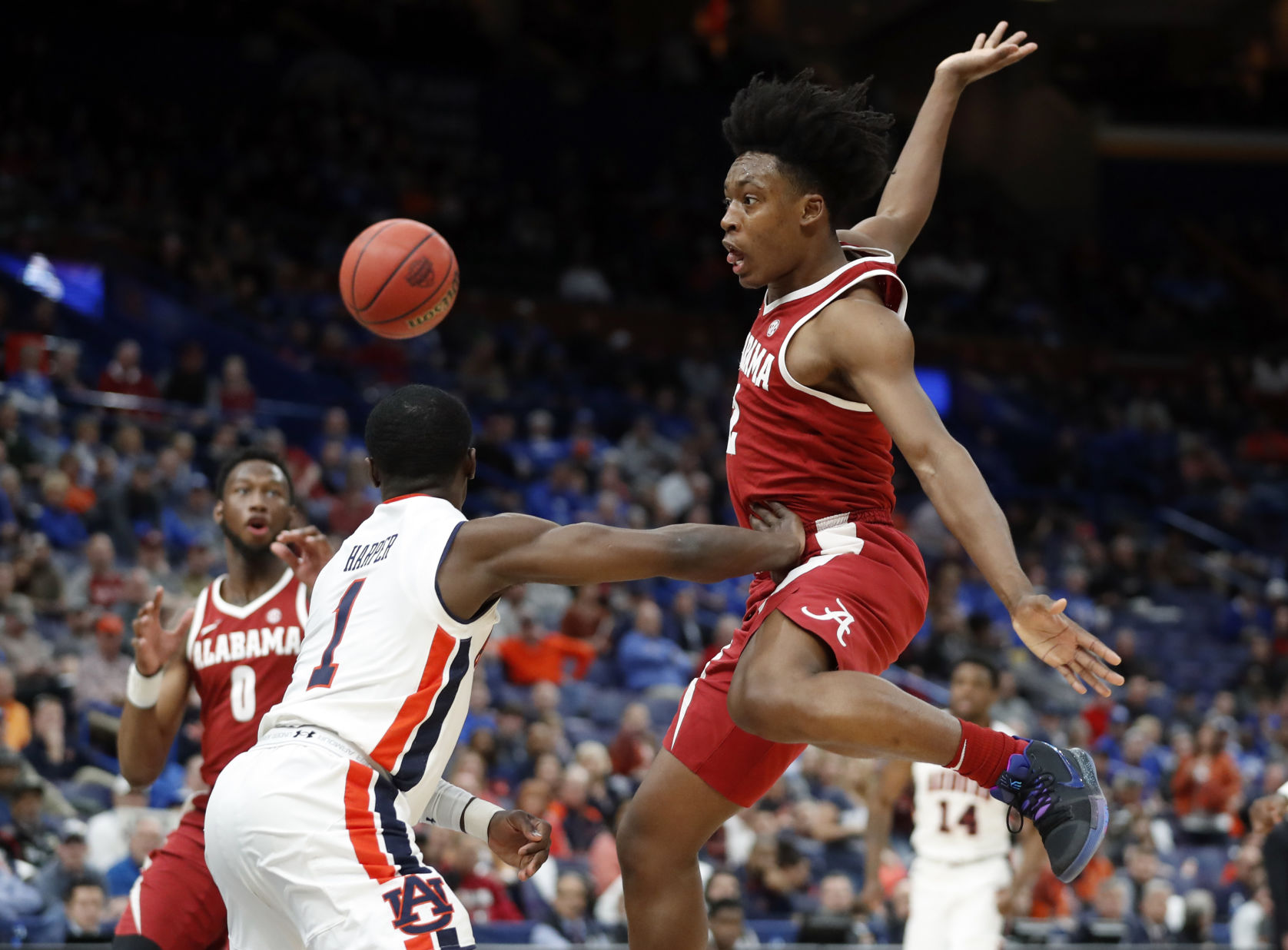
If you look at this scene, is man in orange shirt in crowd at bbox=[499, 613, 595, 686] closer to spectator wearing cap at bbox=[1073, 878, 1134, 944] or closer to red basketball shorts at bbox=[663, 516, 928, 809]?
spectator wearing cap at bbox=[1073, 878, 1134, 944]

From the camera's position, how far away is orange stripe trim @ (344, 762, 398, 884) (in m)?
3.78

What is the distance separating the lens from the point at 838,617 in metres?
4.25

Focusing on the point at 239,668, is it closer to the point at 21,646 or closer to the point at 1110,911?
the point at 21,646

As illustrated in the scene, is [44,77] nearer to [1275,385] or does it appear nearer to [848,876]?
[848,876]

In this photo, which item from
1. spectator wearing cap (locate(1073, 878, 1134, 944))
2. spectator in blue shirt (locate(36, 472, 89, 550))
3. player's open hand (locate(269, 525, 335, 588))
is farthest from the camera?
spectator in blue shirt (locate(36, 472, 89, 550))

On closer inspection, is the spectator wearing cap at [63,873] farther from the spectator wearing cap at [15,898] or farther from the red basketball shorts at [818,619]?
the red basketball shorts at [818,619]

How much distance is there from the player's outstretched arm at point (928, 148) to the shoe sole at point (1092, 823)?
1.93m

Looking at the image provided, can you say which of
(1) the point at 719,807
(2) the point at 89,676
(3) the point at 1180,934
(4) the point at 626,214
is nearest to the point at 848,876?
(3) the point at 1180,934

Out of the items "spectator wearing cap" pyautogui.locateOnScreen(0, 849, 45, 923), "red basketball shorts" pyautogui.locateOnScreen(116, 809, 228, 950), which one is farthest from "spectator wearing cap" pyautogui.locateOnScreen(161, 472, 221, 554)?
"red basketball shorts" pyautogui.locateOnScreen(116, 809, 228, 950)

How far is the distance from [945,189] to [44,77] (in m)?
14.4

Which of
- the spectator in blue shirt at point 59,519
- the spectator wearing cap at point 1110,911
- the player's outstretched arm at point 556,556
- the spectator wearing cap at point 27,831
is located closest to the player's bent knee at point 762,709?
the player's outstretched arm at point 556,556

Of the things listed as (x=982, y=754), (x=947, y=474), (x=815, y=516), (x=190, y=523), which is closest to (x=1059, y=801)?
(x=982, y=754)

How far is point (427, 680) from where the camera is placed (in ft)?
13.1

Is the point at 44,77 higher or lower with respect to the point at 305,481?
higher
